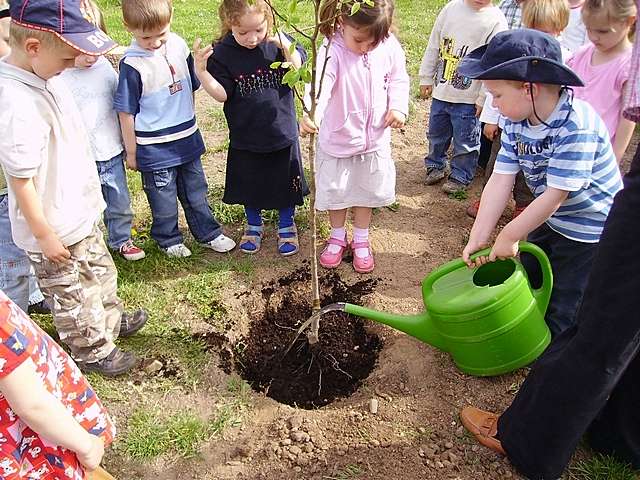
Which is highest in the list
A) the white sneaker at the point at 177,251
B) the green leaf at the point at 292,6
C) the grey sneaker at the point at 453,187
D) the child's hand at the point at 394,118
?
the green leaf at the point at 292,6

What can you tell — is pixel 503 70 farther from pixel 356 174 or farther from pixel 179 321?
pixel 179 321

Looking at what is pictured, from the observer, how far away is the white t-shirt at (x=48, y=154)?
7.08 ft

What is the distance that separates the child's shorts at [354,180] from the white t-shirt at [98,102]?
116 cm

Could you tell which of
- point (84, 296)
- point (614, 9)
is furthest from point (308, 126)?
point (614, 9)

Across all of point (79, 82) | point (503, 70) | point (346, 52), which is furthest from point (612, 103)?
point (79, 82)

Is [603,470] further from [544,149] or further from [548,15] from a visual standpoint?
[548,15]

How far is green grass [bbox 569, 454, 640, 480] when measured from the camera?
Result: 2328 mm

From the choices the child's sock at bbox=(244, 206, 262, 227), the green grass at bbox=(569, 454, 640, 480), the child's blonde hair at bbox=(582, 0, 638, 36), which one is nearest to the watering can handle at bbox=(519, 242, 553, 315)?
the green grass at bbox=(569, 454, 640, 480)

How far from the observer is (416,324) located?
8.93 feet

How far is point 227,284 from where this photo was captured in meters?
3.50

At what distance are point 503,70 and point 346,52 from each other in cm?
120

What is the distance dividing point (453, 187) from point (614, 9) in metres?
1.77

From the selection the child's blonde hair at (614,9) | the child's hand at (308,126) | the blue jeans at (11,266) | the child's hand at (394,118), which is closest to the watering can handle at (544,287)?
the child's hand at (308,126)

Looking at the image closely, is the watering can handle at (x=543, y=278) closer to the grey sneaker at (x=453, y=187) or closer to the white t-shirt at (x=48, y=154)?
the white t-shirt at (x=48, y=154)
